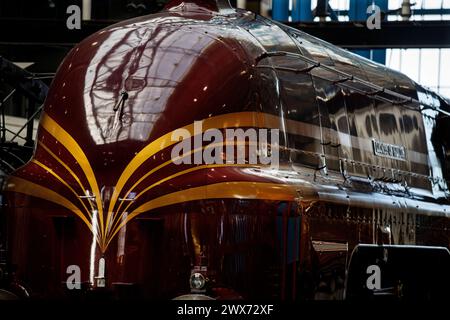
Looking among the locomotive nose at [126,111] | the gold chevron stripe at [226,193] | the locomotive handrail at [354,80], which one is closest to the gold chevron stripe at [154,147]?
the locomotive nose at [126,111]

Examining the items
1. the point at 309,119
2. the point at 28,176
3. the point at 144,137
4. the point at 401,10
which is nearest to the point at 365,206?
the point at 309,119

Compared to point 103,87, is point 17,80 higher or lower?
higher

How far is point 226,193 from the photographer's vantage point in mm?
9469

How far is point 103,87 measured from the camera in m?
10.1

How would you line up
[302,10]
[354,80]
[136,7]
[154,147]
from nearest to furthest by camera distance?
1. [154,147]
2. [354,80]
3. [136,7]
4. [302,10]

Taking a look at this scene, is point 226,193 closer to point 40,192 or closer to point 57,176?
point 57,176

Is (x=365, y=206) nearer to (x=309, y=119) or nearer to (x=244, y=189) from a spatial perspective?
(x=309, y=119)

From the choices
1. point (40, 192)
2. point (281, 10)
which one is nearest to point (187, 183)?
point (40, 192)

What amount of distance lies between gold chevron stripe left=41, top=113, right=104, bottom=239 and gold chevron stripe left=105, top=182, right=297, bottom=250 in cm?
37

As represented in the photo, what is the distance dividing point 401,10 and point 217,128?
13005 millimetres

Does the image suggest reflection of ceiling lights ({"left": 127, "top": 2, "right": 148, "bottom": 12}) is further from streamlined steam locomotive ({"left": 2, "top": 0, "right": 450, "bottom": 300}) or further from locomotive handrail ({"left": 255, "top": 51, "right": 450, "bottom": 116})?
streamlined steam locomotive ({"left": 2, "top": 0, "right": 450, "bottom": 300})

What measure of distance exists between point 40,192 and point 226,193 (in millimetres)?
1913

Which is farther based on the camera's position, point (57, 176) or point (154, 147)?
point (57, 176)

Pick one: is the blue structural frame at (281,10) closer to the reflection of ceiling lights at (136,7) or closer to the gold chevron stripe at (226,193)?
the reflection of ceiling lights at (136,7)
